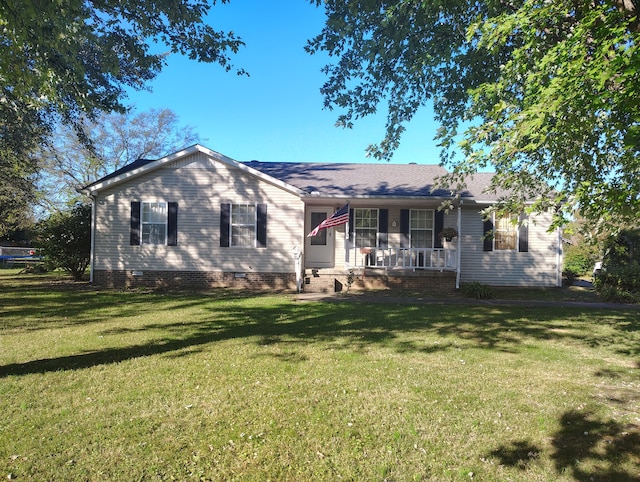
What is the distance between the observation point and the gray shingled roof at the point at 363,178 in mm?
13883

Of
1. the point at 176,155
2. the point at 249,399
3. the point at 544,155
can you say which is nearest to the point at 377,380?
the point at 249,399

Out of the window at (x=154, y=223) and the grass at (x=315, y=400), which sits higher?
the window at (x=154, y=223)

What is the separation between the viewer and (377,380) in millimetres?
4711

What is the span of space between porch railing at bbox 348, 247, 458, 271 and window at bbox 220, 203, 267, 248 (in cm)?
332

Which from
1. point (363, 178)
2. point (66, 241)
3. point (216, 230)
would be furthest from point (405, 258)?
point (66, 241)

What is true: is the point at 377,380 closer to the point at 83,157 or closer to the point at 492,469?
the point at 492,469

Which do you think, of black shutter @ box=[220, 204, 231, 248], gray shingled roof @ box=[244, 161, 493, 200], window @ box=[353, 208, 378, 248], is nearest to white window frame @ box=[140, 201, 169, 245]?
black shutter @ box=[220, 204, 231, 248]

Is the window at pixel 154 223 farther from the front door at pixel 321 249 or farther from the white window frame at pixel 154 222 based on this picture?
the front door at pixel 321 249

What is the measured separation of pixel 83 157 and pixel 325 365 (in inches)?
1208

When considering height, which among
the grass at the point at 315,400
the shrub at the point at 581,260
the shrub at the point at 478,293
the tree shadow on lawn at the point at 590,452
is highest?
the shrub at the point at 581,260

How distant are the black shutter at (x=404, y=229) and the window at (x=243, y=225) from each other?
16.0 ft

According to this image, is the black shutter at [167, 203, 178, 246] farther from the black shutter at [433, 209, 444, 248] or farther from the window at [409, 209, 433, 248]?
the black shutter at [433, 209, 444, 248]

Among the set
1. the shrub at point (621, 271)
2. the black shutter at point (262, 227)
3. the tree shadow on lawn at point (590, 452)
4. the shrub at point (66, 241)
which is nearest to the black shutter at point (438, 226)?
→ the shrub at point (621, 271)

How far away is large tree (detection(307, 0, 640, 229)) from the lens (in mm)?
3732
